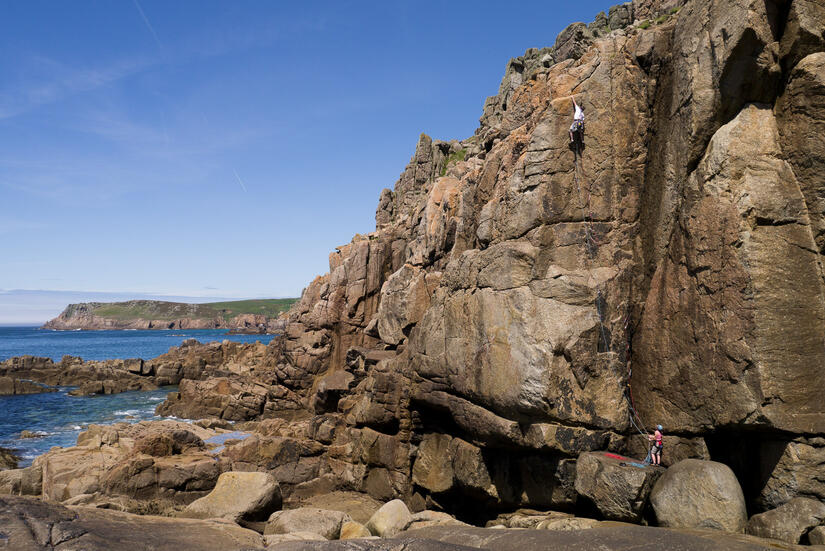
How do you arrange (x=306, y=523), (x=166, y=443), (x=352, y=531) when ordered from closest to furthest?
(x=306, y=523) < (x=352, y=531) < (x=166, y=443)

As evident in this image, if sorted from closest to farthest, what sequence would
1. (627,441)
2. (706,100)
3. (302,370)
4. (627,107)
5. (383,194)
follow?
(706,100)
(627,441)
(627,107)
(302,370)
(383,194)

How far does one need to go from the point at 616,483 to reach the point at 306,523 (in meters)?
9.93

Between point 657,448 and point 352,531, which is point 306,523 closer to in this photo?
→ point 352,531

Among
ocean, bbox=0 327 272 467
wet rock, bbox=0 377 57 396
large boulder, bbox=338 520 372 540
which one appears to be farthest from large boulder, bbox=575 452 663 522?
wet rock, bbox=0 377 57 396

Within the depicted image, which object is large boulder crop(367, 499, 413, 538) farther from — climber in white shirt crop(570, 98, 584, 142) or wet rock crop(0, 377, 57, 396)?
wet rock crop(0, 377, 57, 396)

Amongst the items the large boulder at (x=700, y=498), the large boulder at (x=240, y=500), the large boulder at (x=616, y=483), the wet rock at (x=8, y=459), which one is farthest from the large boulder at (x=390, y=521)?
the wet rock at (x=8, y=459)

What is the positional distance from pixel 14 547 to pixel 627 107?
885 inches

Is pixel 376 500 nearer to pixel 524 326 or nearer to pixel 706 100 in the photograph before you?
pixel 524 326

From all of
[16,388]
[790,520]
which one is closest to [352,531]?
[790,520]

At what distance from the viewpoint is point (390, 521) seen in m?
18.0

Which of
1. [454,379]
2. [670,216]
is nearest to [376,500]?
[454,379]

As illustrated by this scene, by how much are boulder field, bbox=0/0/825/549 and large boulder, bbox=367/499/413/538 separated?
13 cm

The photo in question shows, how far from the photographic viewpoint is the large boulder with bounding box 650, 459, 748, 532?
1377 cm

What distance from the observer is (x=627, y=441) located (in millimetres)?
18203
